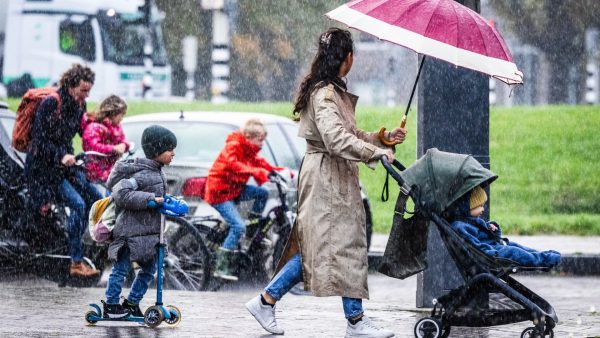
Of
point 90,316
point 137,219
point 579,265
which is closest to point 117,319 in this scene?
point 90,316

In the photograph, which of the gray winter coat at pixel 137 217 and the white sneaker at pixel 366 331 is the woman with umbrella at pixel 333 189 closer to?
the white sneaker at pixel 366 331

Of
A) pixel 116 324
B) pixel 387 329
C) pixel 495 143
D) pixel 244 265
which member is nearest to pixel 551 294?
pixel 244 265

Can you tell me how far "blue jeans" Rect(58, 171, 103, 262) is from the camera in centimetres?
1136

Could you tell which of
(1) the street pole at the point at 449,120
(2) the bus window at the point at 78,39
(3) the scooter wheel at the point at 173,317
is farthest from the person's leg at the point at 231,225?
(2) the bus window at the point at 78,39

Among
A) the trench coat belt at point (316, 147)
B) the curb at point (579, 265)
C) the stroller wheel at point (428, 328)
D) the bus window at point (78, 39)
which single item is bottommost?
the curb at point (579, 265)

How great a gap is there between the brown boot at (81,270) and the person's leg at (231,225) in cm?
114

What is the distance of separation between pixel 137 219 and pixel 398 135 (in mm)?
1743

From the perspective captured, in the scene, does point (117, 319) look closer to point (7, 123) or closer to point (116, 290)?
point (116, 290)

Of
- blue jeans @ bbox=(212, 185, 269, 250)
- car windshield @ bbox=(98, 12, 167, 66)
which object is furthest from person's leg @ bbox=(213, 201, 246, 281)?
car windshield @ bbox=(98, 12, 167, 66)

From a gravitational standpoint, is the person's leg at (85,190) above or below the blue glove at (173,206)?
below

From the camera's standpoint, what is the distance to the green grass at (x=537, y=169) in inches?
686

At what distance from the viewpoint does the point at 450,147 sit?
948cm

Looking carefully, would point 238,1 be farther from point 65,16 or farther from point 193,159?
point 193,159

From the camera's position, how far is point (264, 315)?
26.8 feet
